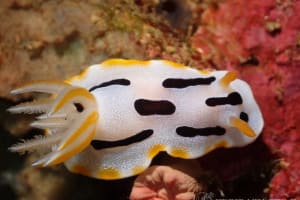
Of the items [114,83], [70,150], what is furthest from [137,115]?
[70,150]

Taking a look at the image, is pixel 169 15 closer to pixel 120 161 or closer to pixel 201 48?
pixel 201 48

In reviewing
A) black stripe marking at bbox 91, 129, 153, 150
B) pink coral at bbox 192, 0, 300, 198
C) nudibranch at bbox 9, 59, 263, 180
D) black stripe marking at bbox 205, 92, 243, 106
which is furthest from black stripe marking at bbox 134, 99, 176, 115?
pink coral at bbox 192, 0, 300, 198

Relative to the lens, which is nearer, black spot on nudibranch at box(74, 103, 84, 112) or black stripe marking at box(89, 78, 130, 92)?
black spot on nudibranch at box(74, 103, 84, 112)

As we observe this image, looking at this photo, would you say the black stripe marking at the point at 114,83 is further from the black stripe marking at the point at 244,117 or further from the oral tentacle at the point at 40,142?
the black stripe marking at the point at 244,117

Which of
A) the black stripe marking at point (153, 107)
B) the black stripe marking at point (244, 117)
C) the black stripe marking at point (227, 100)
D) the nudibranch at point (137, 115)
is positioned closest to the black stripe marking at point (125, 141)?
the nudibranch at point (137, 115)

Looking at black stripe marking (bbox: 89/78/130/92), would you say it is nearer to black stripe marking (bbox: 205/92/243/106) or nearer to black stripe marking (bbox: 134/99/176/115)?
black stripe marking (bbox: 134/99/176/115)

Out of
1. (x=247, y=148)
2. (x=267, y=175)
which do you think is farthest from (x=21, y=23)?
(x=267, y=175)

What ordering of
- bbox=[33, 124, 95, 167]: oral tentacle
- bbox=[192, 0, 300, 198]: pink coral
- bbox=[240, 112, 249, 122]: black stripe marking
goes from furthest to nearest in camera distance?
bbox=[192, 0, 300, 198]: pink coral
bbox=[240, 112, 249, 122]: black stripe marking
bbox=[33, 124, 95, 167]: oral tentacle

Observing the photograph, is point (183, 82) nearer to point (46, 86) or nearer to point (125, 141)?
point (125, 141)
